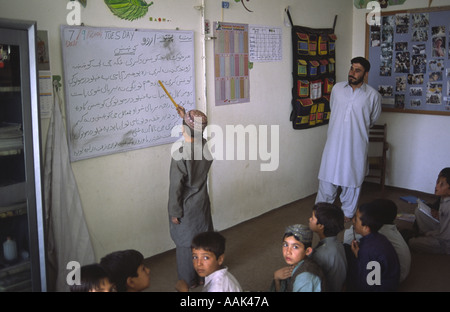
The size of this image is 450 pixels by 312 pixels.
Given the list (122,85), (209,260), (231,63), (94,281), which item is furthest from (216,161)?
(94,281)

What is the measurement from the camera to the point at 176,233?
297cm

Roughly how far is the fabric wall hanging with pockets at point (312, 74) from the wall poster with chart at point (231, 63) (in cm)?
75

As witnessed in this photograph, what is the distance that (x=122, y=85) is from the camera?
304cm

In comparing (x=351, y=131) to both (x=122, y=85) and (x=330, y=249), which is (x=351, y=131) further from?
(x=122, y=85)

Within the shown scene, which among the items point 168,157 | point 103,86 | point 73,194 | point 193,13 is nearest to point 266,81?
point 193,13

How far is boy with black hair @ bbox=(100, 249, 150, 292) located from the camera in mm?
1982

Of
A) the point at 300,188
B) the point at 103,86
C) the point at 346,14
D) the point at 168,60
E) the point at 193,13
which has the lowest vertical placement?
the point at 300,188

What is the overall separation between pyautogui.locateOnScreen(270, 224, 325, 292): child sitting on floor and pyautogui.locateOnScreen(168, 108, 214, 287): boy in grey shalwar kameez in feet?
2.51

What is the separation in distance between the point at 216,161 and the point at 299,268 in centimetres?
175

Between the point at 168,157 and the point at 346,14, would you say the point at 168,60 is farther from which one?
the point at 346,14

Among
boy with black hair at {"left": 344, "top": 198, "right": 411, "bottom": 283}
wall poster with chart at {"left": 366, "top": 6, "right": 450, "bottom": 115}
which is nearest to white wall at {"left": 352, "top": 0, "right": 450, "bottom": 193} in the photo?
wall poster with chart at {"left": 366, "top": 6, "right": 450, "bottom": 115}

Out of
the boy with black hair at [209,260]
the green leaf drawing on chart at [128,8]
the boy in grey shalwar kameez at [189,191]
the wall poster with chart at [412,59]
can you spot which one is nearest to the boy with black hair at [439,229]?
the wall poster with chart at [412,59]

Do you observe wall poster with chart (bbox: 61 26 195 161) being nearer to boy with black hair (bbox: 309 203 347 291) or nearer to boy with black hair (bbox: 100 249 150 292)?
boy with black hair (bbox: 100 249 150 292)

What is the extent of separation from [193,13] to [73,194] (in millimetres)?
1680
